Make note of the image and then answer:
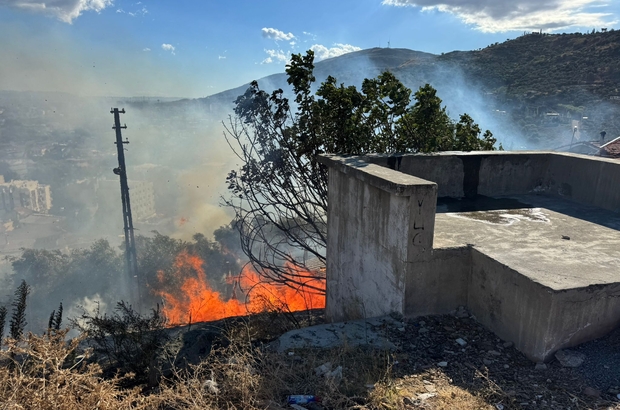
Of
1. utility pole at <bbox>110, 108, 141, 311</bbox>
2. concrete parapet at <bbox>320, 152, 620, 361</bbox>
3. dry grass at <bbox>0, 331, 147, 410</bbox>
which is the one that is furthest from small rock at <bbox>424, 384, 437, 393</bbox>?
utility pole at <bbox>110, 108, 141, 311</bbox>

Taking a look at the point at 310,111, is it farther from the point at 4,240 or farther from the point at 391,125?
the point at 4,240

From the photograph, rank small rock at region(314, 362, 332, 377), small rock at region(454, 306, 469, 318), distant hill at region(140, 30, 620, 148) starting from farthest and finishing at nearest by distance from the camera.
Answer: distant hill at region(140, 30, 620, 148) → small rock at region(454, 306, 469, 318) → small rock at region(314, 362, 332, 377)

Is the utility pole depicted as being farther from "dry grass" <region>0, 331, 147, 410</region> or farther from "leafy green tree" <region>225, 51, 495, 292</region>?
"dry grass" <region>0, 331, 147, 410</region>

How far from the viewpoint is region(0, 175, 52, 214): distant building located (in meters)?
36.6

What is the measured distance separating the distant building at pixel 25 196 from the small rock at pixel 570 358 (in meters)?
42.6

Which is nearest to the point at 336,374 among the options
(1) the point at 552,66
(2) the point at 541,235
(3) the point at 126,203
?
(2) the point at 541,235

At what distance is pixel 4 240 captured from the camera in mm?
32031

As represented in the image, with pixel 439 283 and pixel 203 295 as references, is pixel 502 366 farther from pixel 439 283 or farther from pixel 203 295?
pixel 203 295

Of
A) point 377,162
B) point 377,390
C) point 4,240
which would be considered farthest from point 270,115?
point 4,240

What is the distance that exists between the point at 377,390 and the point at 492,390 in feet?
2.53

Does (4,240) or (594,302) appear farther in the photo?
(4,240)

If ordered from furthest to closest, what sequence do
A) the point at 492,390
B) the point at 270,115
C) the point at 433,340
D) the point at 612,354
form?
the point at 270,115, the point at 433,340, the point at 612,354, the point at 492,390

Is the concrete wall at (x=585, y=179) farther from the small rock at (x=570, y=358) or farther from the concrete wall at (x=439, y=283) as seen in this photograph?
the small rock at (x=570, y=358)

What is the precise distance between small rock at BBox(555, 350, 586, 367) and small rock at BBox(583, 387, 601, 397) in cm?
25
